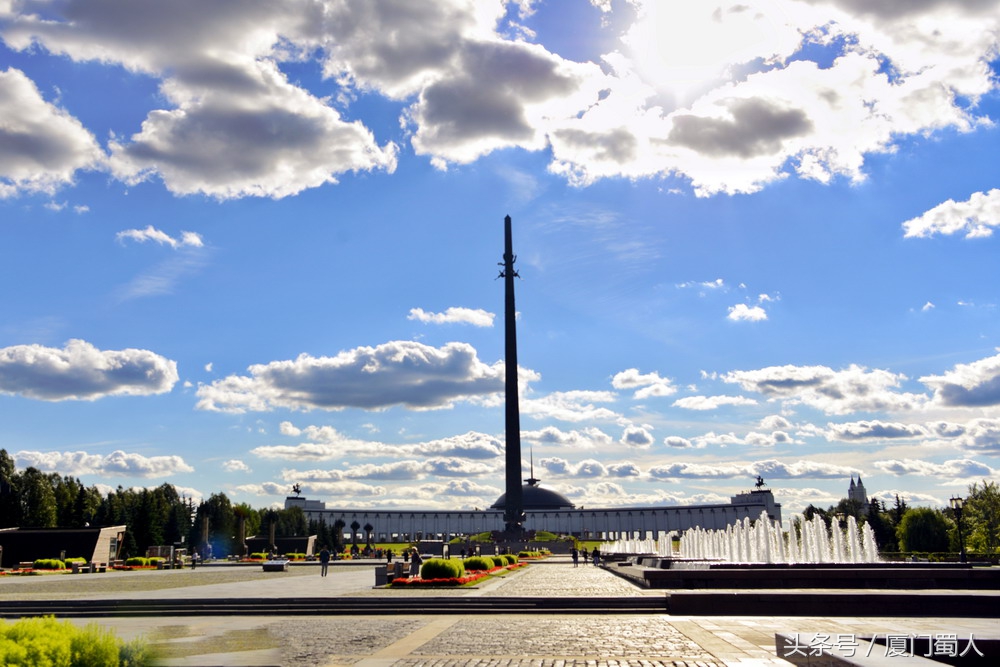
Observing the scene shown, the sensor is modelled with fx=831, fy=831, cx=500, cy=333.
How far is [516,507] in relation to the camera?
88625mm

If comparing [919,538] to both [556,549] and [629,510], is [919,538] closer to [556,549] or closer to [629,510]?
[556,549]

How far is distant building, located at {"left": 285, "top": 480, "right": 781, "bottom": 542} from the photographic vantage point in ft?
502

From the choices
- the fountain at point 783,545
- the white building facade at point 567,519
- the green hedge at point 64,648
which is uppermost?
the green hedge at point 64,648

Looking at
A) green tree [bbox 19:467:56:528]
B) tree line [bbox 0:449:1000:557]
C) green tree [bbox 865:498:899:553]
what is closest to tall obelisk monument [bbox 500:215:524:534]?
tree line [bbox 0:449:1000:557]

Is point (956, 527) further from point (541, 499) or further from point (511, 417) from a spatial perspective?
point (541, 499)

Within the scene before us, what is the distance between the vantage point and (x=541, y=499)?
16762 cm

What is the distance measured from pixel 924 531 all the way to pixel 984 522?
451 cm

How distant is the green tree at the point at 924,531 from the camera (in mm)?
62188

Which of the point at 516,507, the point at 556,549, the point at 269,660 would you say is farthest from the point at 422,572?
the point at 556,549

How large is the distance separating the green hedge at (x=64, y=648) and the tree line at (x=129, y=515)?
237 feet

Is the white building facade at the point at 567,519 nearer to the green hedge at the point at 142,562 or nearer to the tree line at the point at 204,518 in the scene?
the tree line at the point at 204,518

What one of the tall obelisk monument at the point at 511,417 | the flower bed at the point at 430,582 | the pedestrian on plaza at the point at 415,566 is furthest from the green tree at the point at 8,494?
the flower bed at the point at 430,582

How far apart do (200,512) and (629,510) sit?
8559cm

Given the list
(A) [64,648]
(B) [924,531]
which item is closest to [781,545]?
(B) [924,531]
